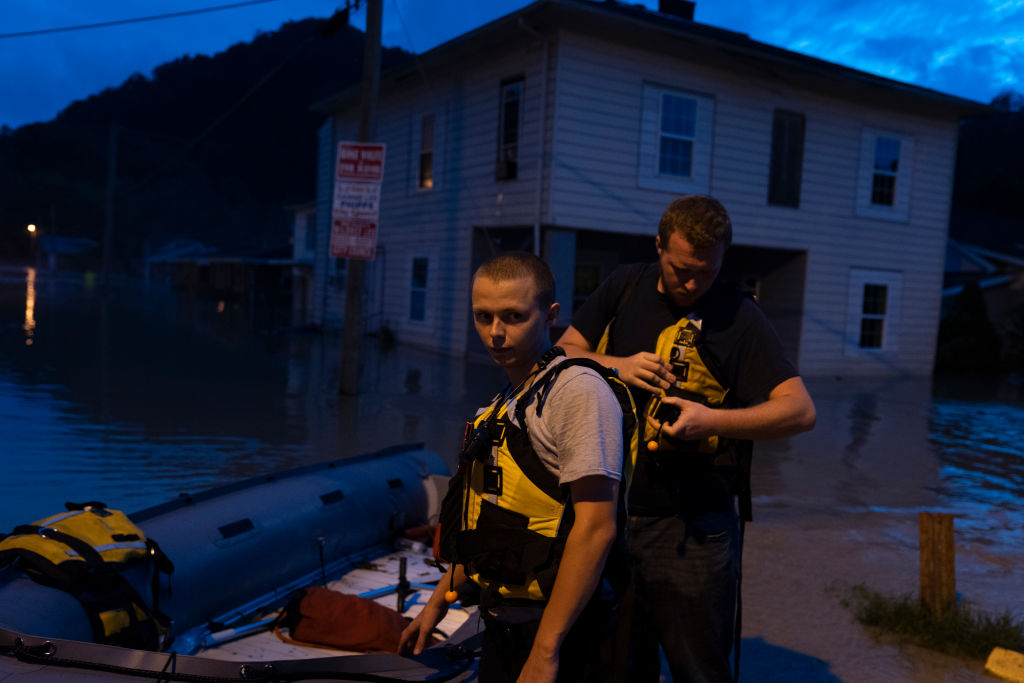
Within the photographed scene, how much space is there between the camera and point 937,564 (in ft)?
14.9

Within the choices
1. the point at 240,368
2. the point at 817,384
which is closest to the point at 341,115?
the point at 240,368

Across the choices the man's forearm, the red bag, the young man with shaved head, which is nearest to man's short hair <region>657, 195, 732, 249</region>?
the young man with shaved head

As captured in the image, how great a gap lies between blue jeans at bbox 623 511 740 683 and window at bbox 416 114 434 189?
55.7 feet

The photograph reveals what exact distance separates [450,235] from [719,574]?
15913mm

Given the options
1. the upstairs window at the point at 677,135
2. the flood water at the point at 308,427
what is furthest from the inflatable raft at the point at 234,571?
the upstairs window at the point at 677,135

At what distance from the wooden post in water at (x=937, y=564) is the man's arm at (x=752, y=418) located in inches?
98.3

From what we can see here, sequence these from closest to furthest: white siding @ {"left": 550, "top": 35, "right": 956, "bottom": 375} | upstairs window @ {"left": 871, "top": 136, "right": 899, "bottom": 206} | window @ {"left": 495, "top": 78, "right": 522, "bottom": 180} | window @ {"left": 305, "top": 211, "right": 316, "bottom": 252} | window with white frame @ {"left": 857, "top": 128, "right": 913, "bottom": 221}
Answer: white siding @ {"left": 550, "top": 35, "right": 956, "bottom": 375} < window @ {"left": 495, "top": 78, "right": 522, "bottom": 180} < window with white frame @ {"left": 857, "top": 128, "right": 913, "bottom": 221} < upstairs window @ {"left": 871, "top": 136, "right": 899, "bottom": 206} < window @ {"left": 305, "top": 211, "right": 316, "bottom": 252}

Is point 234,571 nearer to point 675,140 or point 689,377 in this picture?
point 689,377

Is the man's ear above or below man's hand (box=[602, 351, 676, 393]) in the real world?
above

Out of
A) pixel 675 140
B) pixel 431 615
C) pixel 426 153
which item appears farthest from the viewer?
pixel 426 153

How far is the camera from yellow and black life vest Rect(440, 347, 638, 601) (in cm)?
196

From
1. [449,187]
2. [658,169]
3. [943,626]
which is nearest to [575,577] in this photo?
[943,626]

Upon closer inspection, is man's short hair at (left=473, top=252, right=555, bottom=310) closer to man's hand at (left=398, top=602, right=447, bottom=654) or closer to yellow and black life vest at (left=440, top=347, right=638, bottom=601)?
yellow and black life vest at (left=440, top=347, right=638, bottom=601)

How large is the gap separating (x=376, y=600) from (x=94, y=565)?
1.74m
